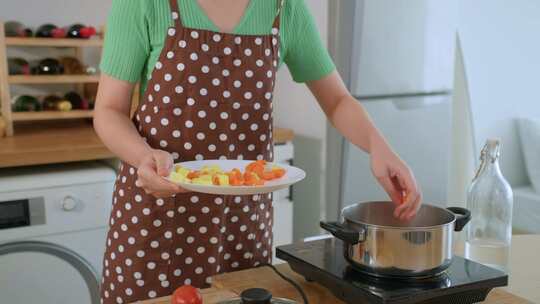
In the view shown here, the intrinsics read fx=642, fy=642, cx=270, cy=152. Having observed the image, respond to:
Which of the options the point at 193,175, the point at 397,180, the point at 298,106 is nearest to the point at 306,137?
the point at 298,106

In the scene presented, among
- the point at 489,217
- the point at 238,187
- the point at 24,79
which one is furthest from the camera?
the point at 24,79

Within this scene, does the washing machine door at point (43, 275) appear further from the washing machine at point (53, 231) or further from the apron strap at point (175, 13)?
the apron strap at point (175, 13)

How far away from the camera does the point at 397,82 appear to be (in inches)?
99.3

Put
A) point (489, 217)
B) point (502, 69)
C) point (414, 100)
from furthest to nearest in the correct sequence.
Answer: point (502, 69) → point (414, 100) → point (489, 217)

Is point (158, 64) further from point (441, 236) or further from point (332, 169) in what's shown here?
point (332, 169)

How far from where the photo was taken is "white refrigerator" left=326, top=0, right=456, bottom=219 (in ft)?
7.68

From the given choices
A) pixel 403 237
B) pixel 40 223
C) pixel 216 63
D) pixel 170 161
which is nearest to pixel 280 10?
pixel 216 63

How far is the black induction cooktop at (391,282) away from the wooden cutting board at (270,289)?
2 centimetres

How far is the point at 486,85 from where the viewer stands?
3164mm

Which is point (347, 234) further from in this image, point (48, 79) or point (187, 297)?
point (48, 79)

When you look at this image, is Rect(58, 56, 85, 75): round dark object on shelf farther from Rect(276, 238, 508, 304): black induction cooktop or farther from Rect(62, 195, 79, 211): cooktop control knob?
Rect(276, 238, 508, 304): black induction cooktop

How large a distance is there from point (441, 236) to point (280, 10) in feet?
1.75

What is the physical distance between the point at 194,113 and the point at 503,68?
96.7 inches

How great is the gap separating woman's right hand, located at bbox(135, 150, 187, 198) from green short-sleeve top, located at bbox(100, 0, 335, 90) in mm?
219
